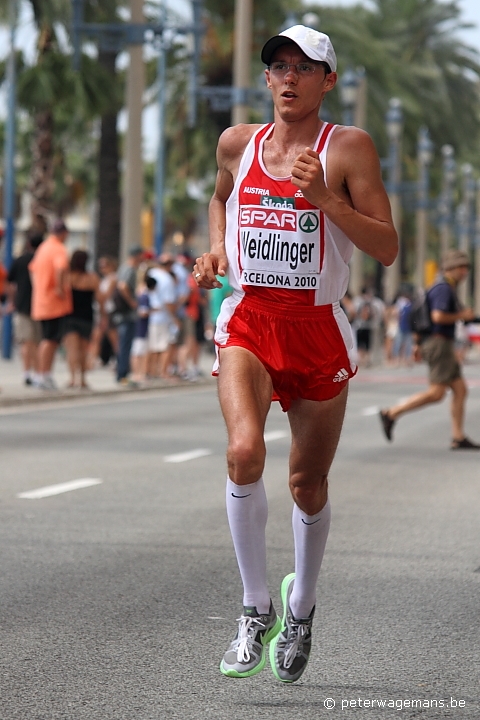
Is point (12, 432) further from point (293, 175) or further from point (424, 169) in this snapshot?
point (424, 169)

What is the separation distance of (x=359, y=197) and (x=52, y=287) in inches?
554

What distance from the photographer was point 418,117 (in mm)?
49219

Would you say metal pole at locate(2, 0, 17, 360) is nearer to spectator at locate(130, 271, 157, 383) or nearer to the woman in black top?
spectator at locate(130, 271, 157, 383)

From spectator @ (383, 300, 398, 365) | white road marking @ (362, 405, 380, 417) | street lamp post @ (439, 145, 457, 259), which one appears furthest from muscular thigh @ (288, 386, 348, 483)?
street lamp post @ (439, 145, 457, 259)

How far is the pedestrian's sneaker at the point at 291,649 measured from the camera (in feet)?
16.8

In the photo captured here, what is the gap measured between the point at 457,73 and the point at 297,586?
48.6 meters

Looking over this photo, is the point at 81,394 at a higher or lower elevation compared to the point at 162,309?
lower

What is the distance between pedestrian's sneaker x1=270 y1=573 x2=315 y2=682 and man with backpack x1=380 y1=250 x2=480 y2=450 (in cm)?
899

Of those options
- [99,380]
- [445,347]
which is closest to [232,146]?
[445,347]

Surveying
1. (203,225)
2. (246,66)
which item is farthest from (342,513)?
(203,225)

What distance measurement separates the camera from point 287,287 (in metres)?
5.22

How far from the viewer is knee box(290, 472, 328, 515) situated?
5.32 metres

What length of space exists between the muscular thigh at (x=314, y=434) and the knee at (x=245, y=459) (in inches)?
10.6

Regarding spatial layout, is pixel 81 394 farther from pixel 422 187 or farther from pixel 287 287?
pixel 422 187
